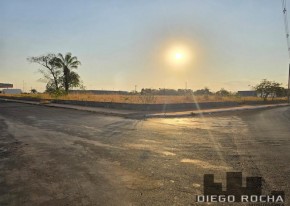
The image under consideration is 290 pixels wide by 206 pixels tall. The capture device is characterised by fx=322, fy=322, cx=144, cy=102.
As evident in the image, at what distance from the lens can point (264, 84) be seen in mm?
59531

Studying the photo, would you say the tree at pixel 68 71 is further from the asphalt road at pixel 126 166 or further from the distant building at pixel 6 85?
the distant building at pixel 6 85

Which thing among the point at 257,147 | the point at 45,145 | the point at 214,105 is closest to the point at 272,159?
the point at 257,147

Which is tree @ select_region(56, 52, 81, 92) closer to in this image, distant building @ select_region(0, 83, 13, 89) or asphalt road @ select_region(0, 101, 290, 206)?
asphalt road @ select_region(0, 101, 290, 206)

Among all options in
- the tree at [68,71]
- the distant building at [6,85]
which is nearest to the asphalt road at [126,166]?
the tree at [68,71]

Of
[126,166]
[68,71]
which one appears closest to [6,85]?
[68,71]

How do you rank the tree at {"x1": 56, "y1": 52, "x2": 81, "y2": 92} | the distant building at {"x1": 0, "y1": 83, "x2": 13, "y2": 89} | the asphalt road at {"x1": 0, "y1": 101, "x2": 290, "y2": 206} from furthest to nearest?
the distant building at {"x1": 0, "y1": 83, "x2": 13, "y2": 89}, the tree at {"x1": 56, "y1": 52, "x2": 81, "y2": 92}, the asphalt road at {"x1": 0, "y1": 101, "x2": 290, "y2": 206}

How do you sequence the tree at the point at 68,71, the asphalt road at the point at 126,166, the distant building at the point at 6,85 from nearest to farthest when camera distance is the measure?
the asphalt road at the point at 126,166
the tree at the point at 68,71
the distant building at the point at 6,85

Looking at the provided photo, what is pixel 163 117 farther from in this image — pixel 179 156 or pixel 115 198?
pixel 115 198

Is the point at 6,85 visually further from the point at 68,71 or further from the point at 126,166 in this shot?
the point at 126,166

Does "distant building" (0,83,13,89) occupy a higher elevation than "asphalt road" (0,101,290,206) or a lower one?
higher

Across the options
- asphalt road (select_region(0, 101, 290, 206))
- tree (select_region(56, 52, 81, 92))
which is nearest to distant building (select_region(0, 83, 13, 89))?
tree (select_region(56, 52, 81, 92))

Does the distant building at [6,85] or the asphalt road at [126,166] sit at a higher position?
the distant building at [6,85]

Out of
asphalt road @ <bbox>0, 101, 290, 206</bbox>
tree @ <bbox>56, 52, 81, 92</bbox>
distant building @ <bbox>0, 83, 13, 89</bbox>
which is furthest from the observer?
distant building @ <bbox>0, 83, 13, 89</bbox>

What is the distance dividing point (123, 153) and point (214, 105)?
84.8ft
